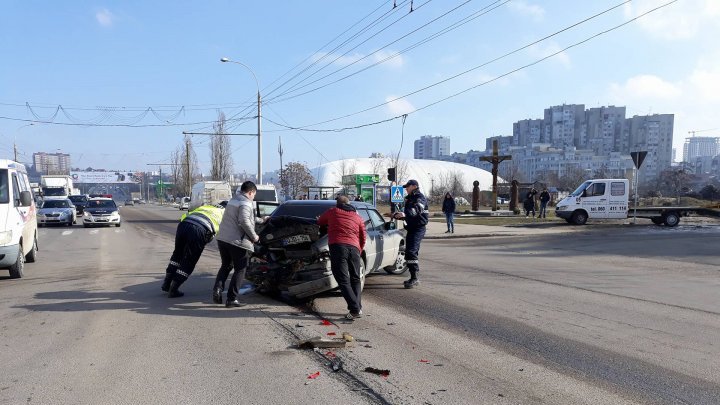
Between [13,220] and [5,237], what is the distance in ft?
1.68

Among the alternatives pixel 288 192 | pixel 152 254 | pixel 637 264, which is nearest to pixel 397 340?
pixel 637 264

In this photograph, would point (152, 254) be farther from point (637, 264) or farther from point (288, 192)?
point (288, 192)

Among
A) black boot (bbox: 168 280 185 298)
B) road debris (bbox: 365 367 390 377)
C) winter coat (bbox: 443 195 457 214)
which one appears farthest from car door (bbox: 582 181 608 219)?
road debris (bbox: 365 367 390 377)

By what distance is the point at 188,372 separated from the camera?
4398 millimetres

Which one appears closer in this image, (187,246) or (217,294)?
(217,294)

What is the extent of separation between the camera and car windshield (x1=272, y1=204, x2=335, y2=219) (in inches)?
320

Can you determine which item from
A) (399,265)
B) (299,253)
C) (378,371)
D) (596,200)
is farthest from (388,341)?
(596,200)

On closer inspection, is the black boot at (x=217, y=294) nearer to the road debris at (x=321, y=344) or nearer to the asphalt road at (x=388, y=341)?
the asphalt road at (x=388, y=341)

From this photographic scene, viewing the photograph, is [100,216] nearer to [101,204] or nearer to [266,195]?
[101,204]

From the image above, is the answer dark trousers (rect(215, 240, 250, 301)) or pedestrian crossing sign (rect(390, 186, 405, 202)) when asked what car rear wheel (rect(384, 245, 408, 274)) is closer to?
dark trousers (rect(215, 240, 250, 301))

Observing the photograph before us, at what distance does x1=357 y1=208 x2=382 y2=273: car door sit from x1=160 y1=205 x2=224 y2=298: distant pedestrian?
2493 millimetres

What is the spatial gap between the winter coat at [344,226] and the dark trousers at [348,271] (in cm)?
8

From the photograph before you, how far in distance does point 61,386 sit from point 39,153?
149 metres

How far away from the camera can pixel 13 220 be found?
895 centimetres
